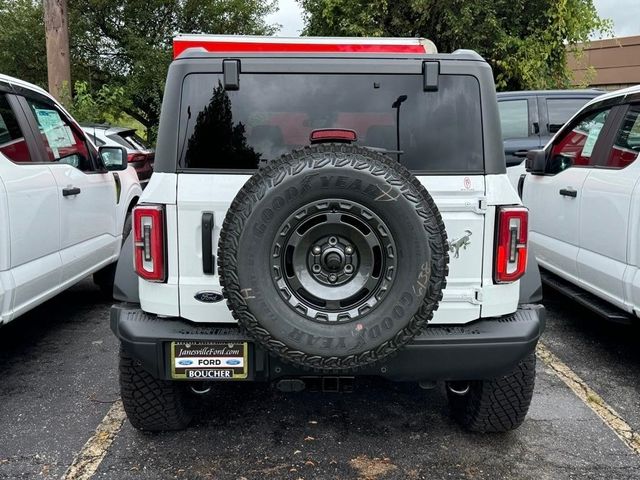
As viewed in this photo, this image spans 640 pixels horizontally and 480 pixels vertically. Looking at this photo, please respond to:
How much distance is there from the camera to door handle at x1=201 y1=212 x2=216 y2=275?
8.61ft

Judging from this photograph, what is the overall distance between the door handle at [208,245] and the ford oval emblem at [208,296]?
89mm

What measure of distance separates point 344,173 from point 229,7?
1695 cm

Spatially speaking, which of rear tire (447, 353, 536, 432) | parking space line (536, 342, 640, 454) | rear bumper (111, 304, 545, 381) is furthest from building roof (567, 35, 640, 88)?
rear bumper (111, 304, 545, 381)

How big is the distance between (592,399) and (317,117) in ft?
7.78

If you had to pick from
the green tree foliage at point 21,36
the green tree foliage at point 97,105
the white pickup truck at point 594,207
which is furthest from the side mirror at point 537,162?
the green tree foliage at point 21,36

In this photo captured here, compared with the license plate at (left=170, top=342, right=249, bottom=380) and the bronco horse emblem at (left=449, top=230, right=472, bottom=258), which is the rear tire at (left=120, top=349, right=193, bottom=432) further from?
the bronco horse emblem at (left=449, top=230, right=472, bottom=258)

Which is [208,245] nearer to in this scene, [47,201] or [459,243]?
[459,243]

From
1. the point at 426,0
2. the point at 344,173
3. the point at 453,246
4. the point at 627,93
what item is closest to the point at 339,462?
the point at 453,246

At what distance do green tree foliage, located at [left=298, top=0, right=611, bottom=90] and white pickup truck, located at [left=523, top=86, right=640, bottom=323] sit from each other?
9165 millimetres

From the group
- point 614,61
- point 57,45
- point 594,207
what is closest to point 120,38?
point 57,45

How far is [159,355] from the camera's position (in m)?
2.64

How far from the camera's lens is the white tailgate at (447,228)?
2646 millimetres

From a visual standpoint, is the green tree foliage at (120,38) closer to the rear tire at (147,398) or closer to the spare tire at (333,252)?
the rear tire at (147,398)

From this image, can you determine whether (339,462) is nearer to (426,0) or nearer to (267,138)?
A: (267,138)
